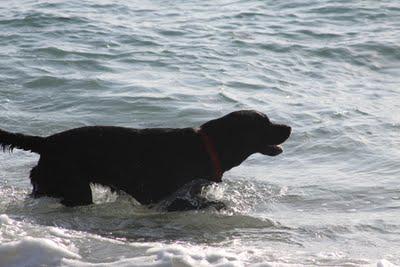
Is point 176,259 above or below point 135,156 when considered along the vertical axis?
below

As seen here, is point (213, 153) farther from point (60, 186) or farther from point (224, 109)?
point (224, 109)

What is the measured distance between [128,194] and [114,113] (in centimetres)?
343

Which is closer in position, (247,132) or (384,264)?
(384,264)

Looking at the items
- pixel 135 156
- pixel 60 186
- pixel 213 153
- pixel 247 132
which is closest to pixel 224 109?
pixel 247 132

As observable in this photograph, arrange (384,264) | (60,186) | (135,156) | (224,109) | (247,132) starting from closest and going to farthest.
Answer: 1. (384,264)
2. (60,186)
3. (135,156)
4. (247,132)
5. (224,109)

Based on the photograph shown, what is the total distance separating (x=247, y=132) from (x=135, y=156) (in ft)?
3.50

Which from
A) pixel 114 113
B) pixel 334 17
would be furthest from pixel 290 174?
pixel 334 17

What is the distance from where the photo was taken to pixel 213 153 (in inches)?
302

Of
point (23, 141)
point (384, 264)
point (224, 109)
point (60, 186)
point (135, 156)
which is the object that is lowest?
point (224, 109)

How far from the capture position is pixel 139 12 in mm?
17125

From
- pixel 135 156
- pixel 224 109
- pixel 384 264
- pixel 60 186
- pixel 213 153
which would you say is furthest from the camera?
pixel 224 109

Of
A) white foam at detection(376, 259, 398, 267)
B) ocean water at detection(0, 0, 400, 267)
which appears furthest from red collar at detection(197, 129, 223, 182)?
white foam at detection(376, 259, 398, 267)

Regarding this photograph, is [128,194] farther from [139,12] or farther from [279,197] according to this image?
[139,12]

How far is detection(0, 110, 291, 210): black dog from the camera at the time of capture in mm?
7266
